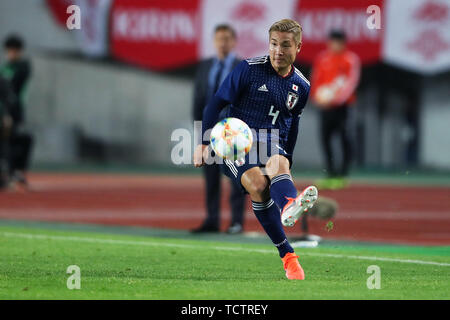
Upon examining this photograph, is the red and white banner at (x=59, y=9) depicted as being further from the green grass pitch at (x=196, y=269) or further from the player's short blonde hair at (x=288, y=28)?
the player's short blonde hair at (x=288, y=28)

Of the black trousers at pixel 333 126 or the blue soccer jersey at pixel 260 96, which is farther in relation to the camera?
the black trousers at pixel 333 126

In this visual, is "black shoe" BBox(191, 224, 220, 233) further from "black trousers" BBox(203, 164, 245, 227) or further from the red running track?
the red running track

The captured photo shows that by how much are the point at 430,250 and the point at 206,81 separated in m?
3.50

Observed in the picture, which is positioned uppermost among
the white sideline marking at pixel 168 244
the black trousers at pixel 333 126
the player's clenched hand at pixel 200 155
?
the player's clenched hand at pixel 200 155

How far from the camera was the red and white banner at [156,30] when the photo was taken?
26.5 meters

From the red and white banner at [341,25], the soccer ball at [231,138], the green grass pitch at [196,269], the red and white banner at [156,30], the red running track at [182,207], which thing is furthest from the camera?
the red and white banner at [156,30]

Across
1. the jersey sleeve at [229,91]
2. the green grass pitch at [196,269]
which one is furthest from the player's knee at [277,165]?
the green grass pitch at [196,269]

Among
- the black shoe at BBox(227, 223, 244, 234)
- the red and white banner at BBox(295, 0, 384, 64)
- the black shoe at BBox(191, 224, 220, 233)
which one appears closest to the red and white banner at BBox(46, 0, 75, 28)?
the red and white banner at BBox(295, 0, 384, 64)

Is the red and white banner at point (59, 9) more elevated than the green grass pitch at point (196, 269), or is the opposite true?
the red and white banner at point (59, 9)

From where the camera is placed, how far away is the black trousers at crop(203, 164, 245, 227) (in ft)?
44.1

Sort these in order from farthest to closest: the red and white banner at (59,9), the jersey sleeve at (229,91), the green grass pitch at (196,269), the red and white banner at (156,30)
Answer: the red and white banner at (59,9) < the red and white banner at (156,30) < the jersey sleeve at (229,91) < the green grass pitch at (196,269)

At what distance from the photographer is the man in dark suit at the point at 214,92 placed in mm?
12945

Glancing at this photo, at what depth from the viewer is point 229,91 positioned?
8.65m

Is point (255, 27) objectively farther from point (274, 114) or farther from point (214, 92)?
point (274, 114)
